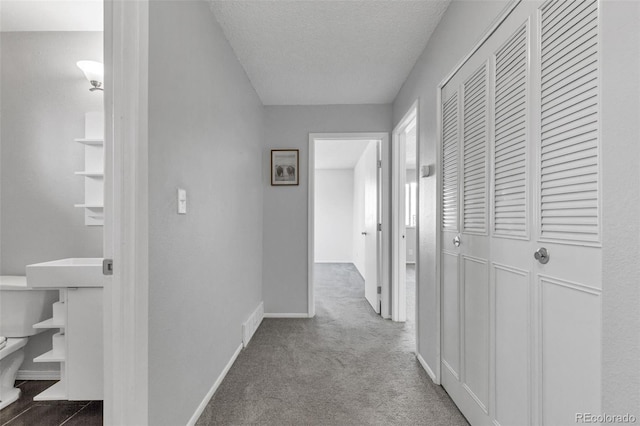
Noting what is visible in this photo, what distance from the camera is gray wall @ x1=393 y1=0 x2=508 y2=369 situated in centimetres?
164

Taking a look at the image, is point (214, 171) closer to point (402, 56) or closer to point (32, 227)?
point (32, 227)

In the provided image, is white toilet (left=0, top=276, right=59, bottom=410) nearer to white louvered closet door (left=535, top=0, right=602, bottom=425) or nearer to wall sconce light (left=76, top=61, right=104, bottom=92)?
wall sconce light (left=76, top=61, right=104, bottom=92)

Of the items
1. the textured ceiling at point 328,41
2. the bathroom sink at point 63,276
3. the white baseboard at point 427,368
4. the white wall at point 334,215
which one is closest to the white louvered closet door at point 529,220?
the white baseboard at point 427,368

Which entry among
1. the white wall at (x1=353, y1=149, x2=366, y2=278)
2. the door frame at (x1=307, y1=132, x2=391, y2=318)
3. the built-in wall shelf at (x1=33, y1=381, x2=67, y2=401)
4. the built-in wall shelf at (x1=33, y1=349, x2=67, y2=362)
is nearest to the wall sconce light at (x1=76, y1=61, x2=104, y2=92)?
the built-in wall shelf at (x1=33, y1=349, x2=67, y2=362)

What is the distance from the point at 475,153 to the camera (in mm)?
1559

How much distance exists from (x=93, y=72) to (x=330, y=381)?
8.38ft

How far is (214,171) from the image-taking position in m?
1.90

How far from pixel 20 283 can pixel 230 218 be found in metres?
1.27

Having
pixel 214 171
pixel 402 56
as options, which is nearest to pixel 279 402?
pixel 214 171

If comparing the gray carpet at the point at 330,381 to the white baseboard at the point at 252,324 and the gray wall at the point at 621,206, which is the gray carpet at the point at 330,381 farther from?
the gray wall at the point at 621,206

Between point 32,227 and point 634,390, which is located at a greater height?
point 32,227

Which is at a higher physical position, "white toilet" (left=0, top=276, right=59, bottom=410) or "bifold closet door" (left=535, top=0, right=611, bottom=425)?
"bifold closet door" (left=535, top=0, right=611, bottom=425)

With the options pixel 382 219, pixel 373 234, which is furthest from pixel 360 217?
pixel 382 219

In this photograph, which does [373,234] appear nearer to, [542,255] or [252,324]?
[252,324]
